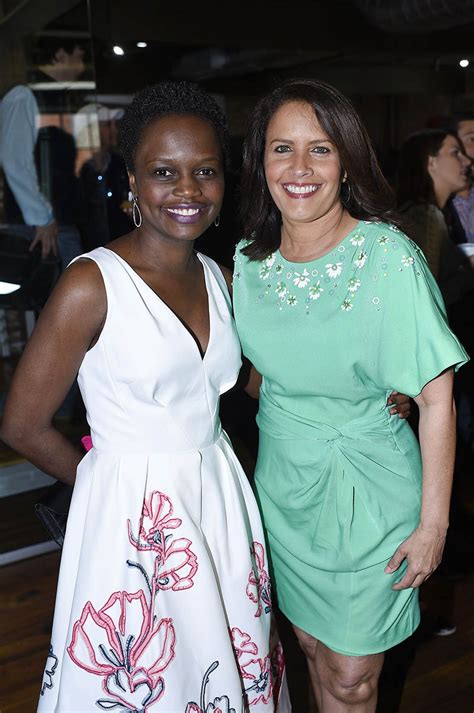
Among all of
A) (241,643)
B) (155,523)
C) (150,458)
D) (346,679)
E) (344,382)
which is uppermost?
(344,382)

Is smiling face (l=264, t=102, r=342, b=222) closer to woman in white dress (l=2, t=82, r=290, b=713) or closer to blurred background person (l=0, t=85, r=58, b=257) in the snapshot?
woman in white dress (l=2, t=82, r=290, b=713)

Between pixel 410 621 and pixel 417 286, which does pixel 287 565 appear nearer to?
pixel 410 621

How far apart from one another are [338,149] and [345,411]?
0.55m

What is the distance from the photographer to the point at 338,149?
5.30ft

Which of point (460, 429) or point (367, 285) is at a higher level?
point (367, 285)

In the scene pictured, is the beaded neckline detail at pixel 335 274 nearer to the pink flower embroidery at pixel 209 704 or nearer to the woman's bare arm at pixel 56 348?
the woman's bare arm at pixel 56 348

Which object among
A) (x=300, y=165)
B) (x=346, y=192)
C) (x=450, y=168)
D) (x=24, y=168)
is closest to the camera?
(x=300, y=165)

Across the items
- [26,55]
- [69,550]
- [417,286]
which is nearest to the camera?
[417,286]

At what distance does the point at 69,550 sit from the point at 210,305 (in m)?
0.61

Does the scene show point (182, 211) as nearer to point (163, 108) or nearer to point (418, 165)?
point (163, 108)

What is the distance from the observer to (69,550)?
161 centimetres

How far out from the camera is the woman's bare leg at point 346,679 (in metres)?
1.72

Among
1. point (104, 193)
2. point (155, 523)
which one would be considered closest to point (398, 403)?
point (155, 523)

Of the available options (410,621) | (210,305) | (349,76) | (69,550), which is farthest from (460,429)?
(69,550)
